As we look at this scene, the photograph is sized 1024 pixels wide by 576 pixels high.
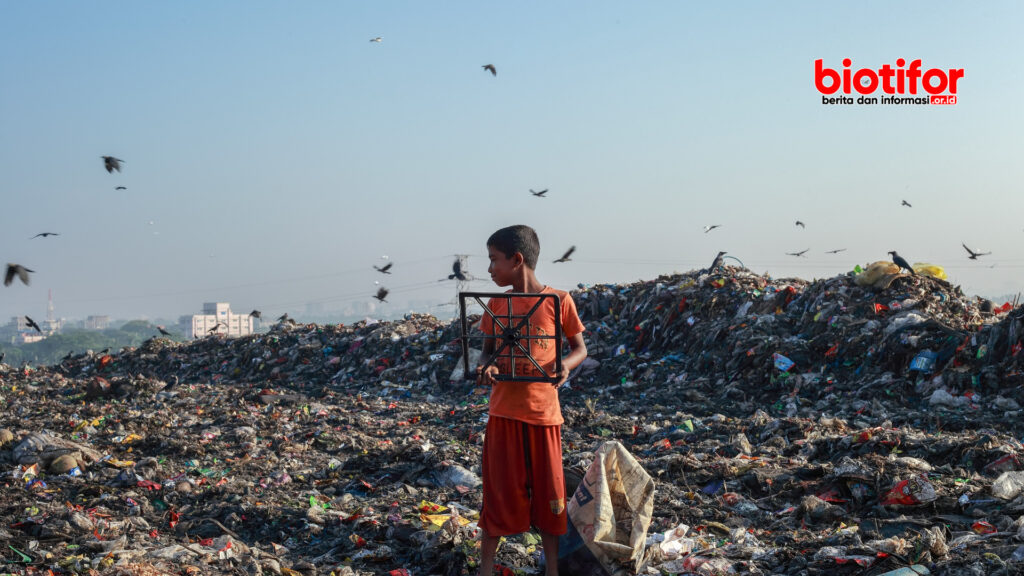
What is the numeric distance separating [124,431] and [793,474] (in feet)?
18.8

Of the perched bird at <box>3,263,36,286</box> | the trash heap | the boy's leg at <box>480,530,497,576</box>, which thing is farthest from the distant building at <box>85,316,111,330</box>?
the boy's leg at <box>480,530,497,576</box>

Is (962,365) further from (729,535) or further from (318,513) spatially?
(318,513)

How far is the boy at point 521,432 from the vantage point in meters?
2.69

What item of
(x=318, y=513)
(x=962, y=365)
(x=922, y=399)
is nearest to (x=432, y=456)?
(x=318, y=513)

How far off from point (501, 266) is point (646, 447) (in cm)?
399

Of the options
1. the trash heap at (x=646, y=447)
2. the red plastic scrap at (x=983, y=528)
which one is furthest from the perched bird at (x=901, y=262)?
the red plastic scrap at (x=983, y=528)

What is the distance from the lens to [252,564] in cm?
326

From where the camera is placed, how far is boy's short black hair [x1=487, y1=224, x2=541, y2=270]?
2707 millimetres

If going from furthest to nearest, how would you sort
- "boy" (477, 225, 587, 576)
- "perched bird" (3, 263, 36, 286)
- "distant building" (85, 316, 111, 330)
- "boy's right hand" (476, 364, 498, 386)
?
"distant building" (85, 316, 111, 330) < "perched bird" (3, 263, 36, 286) < "boy" (477, 225, 587, 576) < "boy's right hand" (476, 364, 498, 386)

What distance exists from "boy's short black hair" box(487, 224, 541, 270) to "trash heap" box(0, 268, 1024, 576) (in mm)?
1058

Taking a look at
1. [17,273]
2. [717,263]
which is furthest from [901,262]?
[17,273]

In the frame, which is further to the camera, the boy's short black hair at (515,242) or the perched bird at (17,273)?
the perched bird at (17,273)

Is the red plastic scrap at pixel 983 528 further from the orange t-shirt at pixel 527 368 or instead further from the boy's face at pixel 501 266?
the boy's face at pixel 501 266

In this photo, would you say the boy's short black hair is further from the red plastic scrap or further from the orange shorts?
the red plastic scrap
